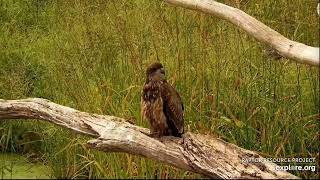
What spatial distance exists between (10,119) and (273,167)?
2.19 metres

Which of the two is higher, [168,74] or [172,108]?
[168,74]

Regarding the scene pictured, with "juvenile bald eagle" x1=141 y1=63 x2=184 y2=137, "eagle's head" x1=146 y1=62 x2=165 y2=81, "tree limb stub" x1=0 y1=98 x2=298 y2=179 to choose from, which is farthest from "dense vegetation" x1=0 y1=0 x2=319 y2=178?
"eagle's head" x1=146 y1=62 x2=165 y2=81

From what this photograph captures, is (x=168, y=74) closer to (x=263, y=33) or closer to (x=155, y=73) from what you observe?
(x=263, y=33)

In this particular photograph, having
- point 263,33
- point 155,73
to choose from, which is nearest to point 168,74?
point 263,33

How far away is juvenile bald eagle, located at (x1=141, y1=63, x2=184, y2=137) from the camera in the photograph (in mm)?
3037

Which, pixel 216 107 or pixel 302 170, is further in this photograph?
pixel 216 107

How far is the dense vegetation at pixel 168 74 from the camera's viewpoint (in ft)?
11.5

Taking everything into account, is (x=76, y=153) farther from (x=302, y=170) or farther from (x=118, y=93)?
(x=302, y=170)

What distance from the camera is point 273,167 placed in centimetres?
287

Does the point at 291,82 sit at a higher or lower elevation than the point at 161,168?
higher

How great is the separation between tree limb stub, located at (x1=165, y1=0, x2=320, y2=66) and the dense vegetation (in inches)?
9.4

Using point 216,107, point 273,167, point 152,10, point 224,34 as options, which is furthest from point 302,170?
point 152,10

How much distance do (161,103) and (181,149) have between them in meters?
0.25

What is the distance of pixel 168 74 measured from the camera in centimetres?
404
